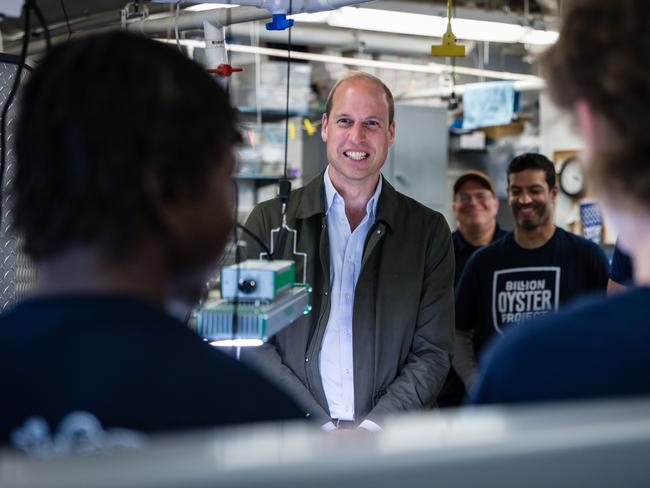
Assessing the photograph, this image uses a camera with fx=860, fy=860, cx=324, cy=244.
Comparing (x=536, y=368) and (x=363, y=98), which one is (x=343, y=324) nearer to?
(x=363, y=98)

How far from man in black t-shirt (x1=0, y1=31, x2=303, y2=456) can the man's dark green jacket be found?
1.59 metres

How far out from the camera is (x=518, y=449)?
2.03ft

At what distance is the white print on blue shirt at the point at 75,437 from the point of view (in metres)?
0.81

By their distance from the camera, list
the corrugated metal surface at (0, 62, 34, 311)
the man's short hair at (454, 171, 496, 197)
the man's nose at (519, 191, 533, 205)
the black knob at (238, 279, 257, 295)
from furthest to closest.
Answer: the man's short hair at (454, 171, 496, 197), the man's nose at (519, 191, 533, 205), the corrugated metal surface at (0, 62, 34, 311), the black knob at (238, 279, 257, 295)

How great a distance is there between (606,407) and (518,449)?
119 mm

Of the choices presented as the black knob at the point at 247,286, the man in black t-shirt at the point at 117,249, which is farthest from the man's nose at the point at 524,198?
the man in black t-shirt at the point at 117,249

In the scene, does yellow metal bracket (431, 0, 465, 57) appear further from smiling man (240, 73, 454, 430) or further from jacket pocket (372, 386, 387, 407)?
jacket pocket (372, 386, 387, 407)

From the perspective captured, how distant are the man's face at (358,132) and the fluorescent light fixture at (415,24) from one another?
0.82 meters

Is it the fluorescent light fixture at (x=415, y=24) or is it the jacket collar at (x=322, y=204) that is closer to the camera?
the jacket collar at (x=322, y=204)

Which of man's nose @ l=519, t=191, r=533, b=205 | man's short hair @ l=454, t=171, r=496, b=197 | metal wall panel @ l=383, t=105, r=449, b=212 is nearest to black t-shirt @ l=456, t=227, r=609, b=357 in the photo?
man's nose @ l=519, t=191, r=533, b=205

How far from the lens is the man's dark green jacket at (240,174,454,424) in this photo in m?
2.56

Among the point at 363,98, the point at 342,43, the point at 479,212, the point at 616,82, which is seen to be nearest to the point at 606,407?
the point at 616,82

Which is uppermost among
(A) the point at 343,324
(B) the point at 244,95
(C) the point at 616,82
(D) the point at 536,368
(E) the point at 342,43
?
(E) the point at 342,43

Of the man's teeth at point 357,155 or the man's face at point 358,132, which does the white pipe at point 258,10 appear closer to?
the man's face at point 358,132
